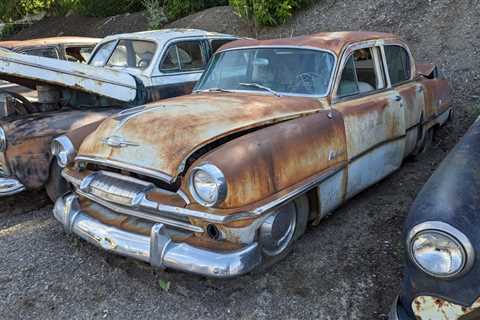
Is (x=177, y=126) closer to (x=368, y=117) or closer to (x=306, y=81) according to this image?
(x=306, y=81)

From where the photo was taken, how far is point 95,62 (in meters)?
6.27

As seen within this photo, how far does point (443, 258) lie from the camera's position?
2.00 m

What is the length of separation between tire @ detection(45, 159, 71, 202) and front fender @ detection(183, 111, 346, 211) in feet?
6.40

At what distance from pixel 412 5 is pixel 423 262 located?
8.60 metres

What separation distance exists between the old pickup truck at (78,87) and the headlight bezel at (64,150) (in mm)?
582

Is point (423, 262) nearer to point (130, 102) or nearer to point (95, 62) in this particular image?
point (130, 102)

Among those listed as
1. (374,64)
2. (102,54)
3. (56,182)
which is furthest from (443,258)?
(102,54)

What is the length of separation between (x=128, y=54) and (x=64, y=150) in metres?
2.75

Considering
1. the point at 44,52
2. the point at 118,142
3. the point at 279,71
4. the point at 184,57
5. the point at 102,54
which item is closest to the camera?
the point at 118,142

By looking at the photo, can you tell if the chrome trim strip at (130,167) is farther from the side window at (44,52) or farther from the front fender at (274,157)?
the side window at (44,52)

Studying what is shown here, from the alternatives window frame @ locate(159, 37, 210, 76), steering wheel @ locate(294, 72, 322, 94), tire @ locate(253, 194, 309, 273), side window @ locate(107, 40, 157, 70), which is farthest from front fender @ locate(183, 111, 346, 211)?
side window @ locate(107, 40, 157, 70)

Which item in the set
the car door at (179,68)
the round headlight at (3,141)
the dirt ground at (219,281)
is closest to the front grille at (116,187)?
the dirt ground at (219,281)

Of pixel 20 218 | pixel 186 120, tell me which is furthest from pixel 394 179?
pixel 20 218

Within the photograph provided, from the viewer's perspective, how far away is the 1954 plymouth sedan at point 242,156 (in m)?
2.72
